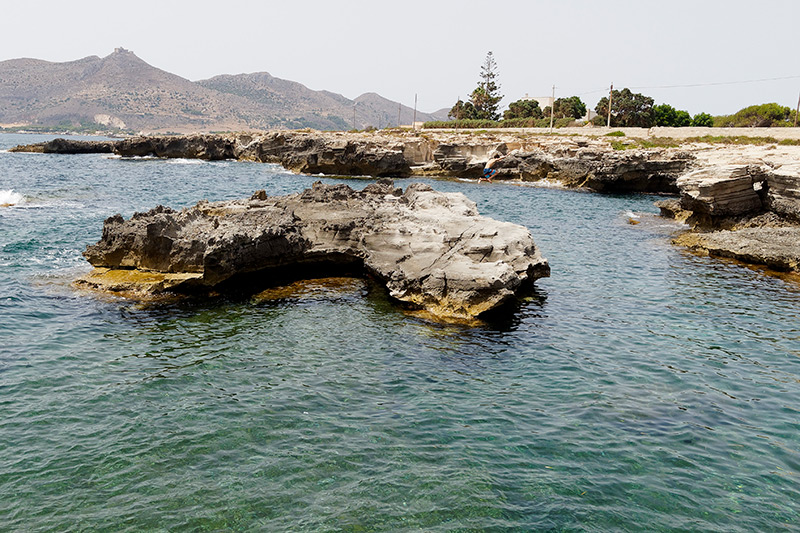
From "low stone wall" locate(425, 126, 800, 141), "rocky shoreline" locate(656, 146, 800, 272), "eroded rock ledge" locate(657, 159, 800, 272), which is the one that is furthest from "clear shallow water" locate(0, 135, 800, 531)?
"low stone wall" locate(425, 126, 800, 141)

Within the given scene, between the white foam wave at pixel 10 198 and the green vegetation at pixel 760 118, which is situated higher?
the green vegetation at pixel 760 118

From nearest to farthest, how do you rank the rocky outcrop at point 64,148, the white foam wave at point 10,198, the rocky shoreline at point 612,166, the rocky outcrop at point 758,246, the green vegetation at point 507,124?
the rocky outcrop at point 758,246 → the rocky shoreline at point 612,166 → the white foam wave at point 10,198 → the green vegetation at point 507,124 → the rocky outcrop at point 64,148

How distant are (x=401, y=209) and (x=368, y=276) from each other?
3.86 meters

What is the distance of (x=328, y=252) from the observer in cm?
1984

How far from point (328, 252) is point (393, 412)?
9.87 meters

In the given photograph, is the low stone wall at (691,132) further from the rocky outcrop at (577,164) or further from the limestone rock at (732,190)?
the limestone rock at (732,190)

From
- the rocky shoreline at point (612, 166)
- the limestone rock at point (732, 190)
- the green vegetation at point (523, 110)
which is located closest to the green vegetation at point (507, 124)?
the green vegetation at point (523, 110)

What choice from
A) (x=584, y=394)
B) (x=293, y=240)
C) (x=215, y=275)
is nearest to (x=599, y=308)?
(x=584, y=394)

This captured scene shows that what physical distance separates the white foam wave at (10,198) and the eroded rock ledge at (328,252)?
868 inches

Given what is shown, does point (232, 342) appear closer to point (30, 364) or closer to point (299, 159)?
point (30, 364)

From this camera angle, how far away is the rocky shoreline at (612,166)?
2652cm

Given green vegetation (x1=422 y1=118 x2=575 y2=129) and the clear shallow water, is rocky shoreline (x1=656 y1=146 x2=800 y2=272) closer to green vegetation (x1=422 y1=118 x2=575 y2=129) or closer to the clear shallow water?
the clear shallow water

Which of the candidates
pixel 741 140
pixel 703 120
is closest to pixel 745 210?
pixel 741 140

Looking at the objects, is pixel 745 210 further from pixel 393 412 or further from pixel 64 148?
pixel 64 148
